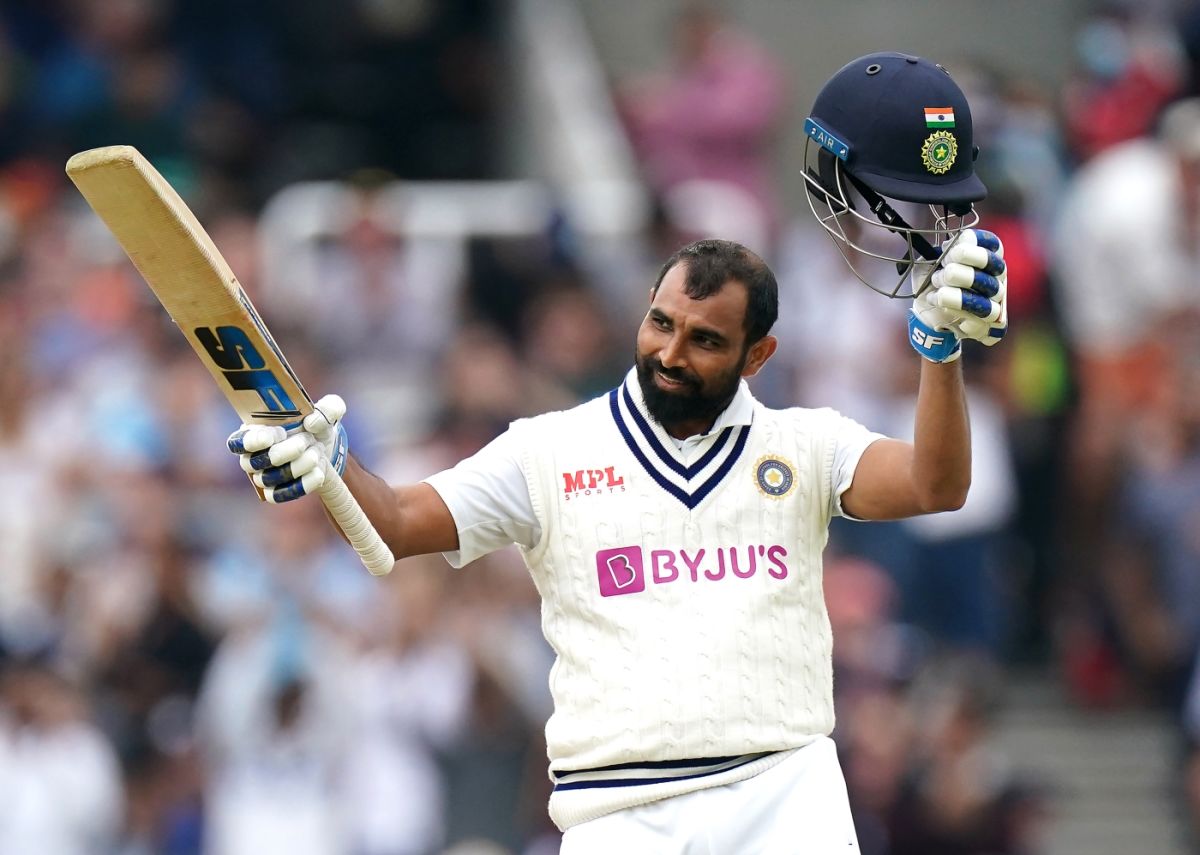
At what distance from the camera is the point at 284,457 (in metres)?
4.82

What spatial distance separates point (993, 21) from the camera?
13.8 metres

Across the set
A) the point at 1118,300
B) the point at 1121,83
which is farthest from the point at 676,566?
the point at 1121,83

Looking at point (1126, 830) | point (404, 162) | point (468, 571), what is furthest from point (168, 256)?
point (404, 162)

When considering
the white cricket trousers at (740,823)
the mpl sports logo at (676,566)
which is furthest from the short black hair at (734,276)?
the white cricket trousers at (740,823)

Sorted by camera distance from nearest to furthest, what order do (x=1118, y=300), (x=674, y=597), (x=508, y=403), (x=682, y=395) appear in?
1. (x=674, y=597)
2. (x=682, y=395)
3. (x=508, y=403)
4. (x=1118, y=300)

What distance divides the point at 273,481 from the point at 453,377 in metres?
5.71

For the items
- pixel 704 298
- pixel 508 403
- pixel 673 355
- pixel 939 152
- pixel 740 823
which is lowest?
pixel 508 403

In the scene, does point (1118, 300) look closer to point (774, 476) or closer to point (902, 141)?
point (774, 476)

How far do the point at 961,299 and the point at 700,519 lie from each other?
32.4 inches

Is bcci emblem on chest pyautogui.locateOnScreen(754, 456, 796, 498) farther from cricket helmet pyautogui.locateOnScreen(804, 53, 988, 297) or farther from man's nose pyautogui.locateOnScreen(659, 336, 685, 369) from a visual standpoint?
cricket helmet pyautogui.locateOnScreen(804, 53, 988, 297)

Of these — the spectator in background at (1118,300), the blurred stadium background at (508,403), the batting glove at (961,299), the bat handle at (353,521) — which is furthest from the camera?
the spectator in background at (1118,300)

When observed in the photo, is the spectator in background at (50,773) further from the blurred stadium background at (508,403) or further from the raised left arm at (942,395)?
the raised left arm at (942,395)

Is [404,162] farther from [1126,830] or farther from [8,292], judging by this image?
[1126,830]

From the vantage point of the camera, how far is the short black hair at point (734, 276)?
5.12 metres
